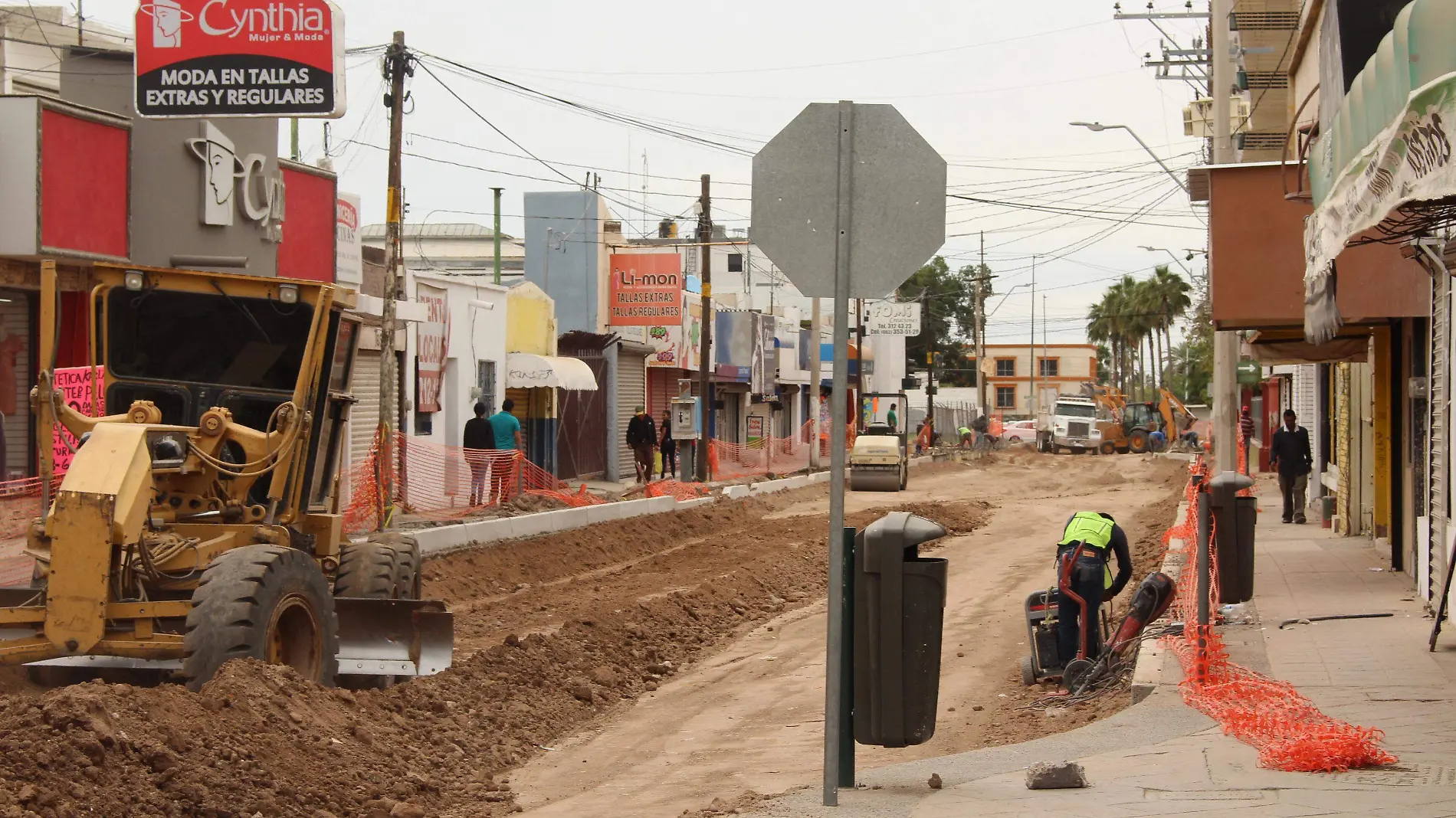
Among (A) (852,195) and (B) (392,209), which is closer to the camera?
(A) (852,195)

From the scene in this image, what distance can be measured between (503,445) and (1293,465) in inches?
519

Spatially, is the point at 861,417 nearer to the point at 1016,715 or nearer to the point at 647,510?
the point at 647,510

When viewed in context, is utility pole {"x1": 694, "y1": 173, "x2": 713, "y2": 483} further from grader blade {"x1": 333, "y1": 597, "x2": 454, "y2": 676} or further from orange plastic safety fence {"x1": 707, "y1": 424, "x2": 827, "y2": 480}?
grader blade {"x1": 333, "y1": 597, "x2": 454, "y2": 676}

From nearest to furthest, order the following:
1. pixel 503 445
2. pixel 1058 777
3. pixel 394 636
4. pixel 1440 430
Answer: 1. pixel 1058 777
2. pixel 394 636
3. pixel 1440 430
4. pixel 503 445

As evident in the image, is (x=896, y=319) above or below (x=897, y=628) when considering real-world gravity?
above

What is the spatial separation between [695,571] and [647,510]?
695 centimetres

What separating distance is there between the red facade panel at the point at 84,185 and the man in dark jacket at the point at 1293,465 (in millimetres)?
18007

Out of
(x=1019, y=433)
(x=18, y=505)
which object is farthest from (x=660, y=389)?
(x=1019, y=433)

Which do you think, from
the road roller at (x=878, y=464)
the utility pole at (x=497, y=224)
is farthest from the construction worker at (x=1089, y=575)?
the utility pole at (x=497, y=224)

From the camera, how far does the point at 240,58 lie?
16.1m

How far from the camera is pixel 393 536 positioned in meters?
11.5

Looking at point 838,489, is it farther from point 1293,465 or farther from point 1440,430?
point 1293,465

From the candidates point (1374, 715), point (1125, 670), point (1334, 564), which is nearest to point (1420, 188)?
point (1374, 715)

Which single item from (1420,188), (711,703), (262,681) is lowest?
(711,703)
